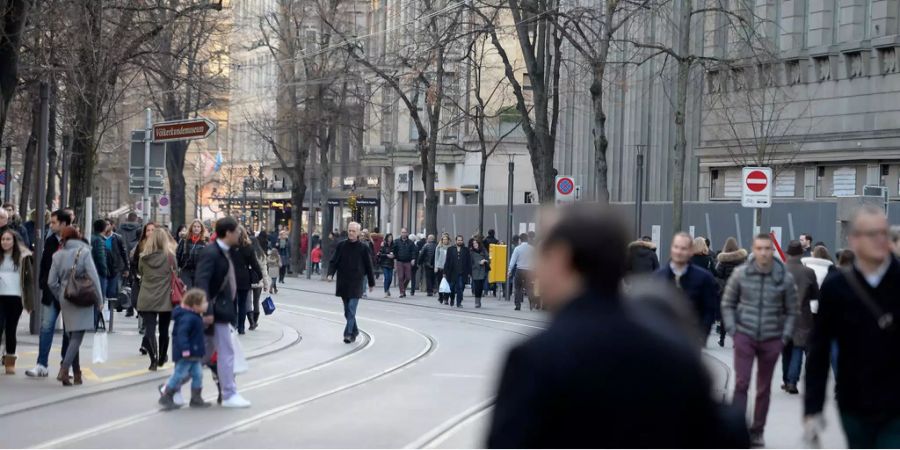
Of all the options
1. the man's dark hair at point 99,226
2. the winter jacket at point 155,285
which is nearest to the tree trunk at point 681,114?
the man's dark hair at point 99,226

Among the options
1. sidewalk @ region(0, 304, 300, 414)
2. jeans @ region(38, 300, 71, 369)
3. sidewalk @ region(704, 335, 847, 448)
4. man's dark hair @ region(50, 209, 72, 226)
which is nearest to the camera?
sidewalk @ region(704, 335, 847, 448)

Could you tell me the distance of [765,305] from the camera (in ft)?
35.0

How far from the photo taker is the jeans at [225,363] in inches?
513

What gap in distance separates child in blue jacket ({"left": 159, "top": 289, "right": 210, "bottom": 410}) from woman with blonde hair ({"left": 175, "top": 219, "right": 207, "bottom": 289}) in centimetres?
707

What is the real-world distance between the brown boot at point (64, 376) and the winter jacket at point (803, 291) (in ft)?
24.5

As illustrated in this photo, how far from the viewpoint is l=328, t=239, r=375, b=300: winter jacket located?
68.3 ft

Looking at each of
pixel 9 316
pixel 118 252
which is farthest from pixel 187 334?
pixel 118 252

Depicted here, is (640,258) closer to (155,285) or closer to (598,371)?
(155,285)

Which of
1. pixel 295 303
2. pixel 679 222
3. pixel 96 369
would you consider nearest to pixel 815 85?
pixel 679 222

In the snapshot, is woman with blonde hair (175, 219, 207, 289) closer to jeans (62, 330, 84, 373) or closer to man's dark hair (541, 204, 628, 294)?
jeans (62, 330, 84, 373)

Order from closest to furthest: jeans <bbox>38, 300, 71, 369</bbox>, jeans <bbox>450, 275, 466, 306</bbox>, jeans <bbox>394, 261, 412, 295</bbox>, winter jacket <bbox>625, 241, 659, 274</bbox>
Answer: jeans <bbox>38, 300, 71, 369</bbox>, winter jacket <bbox>625, 241, 659, 274</bbox>, jeans <bbox>450, 275, 466, 306</bbox>, jeans <bbox>394, 261, 412, 295</bbox>

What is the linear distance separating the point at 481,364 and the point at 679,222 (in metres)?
11.1

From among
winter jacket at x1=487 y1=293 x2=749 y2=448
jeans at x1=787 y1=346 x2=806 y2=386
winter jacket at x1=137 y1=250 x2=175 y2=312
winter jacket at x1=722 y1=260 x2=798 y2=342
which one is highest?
winter jacket at x1=487 y1=293 x2=749 y2=448

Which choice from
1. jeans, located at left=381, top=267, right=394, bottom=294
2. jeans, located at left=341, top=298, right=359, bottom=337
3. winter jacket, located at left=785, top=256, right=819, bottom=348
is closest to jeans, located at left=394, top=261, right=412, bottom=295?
jeans, located at left=381, top=267, right=394, bottom=294
